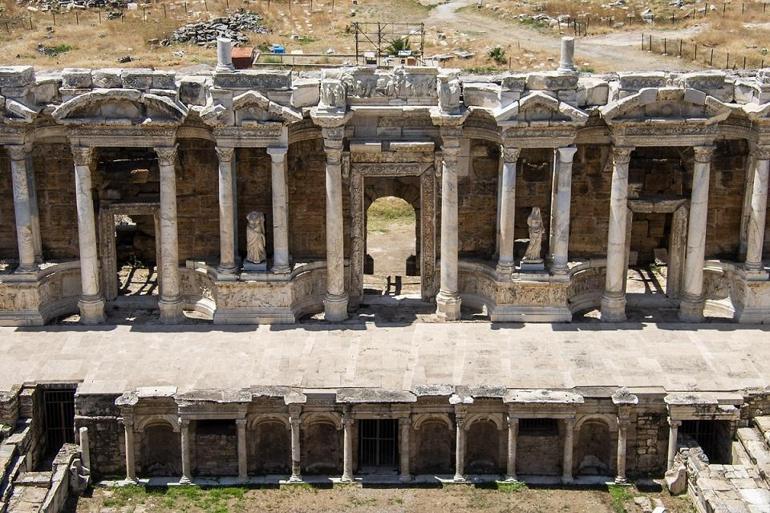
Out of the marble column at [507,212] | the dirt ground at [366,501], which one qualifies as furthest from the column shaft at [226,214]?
the marble column at [507,212]

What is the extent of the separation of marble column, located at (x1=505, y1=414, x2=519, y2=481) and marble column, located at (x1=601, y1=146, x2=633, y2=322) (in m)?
5.24

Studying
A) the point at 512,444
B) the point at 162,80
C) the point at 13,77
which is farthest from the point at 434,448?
the point at 13,77

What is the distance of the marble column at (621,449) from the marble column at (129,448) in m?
9.55

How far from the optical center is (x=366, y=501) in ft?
73.8

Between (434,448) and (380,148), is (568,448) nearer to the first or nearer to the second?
(434,448)

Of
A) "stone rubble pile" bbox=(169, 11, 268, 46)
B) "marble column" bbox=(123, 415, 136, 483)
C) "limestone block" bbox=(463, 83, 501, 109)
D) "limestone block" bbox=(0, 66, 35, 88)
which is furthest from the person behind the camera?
"stone rubble pile" bbox=(169, 11, 268, 46)

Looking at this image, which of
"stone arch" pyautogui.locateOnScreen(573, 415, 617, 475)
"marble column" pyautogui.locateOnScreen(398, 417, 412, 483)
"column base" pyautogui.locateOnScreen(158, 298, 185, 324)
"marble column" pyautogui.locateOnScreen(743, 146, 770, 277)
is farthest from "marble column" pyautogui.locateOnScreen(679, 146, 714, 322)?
"column base" pyautogui.locateOnScreen(158, 298, 185, 324)

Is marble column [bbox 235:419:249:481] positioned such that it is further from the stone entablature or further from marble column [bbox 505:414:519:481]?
marble column [bbox 505:414:519:481]

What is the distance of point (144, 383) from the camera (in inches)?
938

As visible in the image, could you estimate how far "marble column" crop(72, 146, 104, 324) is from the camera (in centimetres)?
2641

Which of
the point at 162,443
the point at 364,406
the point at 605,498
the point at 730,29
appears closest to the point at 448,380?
the point at 364,406

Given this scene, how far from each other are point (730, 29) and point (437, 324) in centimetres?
2850

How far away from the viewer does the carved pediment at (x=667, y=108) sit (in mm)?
25734

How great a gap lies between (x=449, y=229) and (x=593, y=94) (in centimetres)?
442
